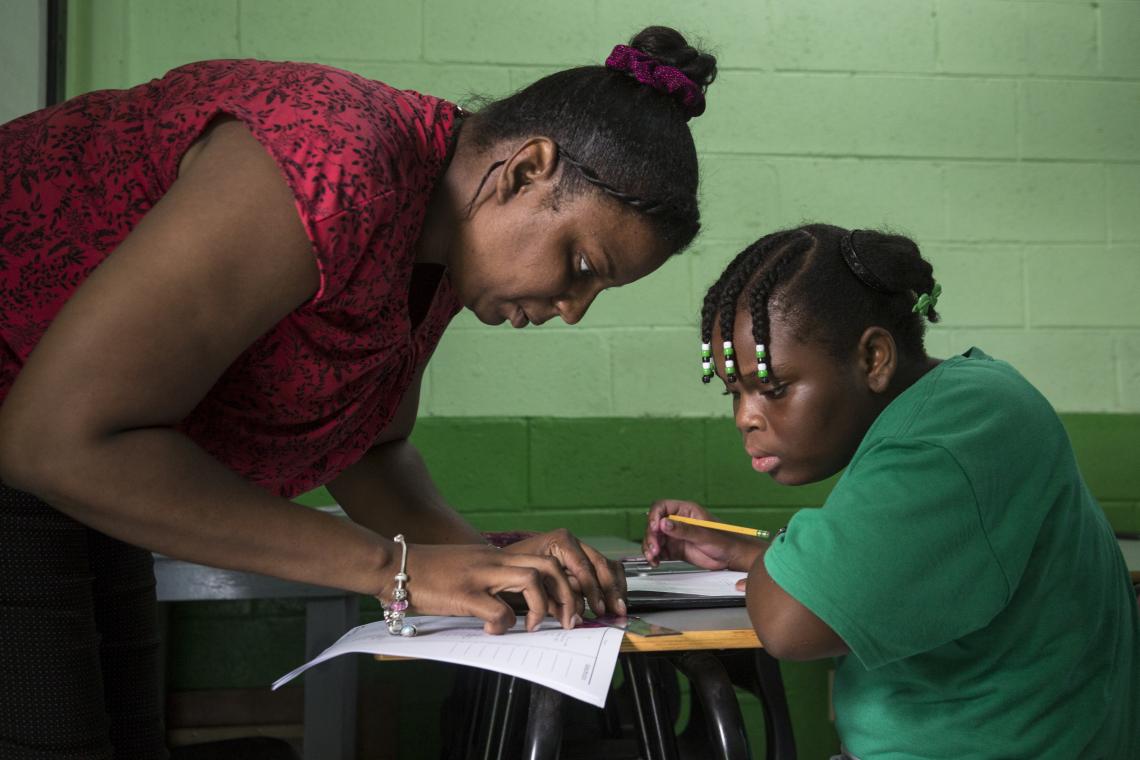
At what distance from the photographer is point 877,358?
122cm

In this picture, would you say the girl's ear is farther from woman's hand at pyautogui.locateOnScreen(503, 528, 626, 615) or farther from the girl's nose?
woman's hand at pyautogui.locateOnScreen(503, 528, 626, 615)

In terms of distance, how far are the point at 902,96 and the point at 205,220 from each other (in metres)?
2.56

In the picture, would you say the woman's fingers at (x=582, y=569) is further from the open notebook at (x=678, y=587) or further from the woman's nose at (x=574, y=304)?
the woman's nose at (x=574, y=304)

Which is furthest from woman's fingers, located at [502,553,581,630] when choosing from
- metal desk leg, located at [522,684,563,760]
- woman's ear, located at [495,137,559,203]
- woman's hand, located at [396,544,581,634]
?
woman's ear, located at [495,137,559,203]

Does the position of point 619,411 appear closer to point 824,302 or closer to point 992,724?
point 824,302

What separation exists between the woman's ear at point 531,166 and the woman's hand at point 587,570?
1.24ft

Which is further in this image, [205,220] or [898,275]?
[898,275]

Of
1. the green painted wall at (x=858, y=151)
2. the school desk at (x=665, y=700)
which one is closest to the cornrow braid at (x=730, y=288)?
the school desk at (x=665, y=700)

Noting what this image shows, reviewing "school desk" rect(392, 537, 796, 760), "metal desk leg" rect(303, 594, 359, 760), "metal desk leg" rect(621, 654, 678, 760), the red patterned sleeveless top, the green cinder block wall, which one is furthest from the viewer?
the green cinder block wall

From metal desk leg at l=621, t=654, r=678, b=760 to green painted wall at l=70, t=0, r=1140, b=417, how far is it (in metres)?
1.48

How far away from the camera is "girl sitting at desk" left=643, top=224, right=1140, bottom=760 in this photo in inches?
38.8

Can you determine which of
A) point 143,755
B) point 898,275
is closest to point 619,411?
point 898,275

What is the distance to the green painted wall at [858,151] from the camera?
286 cm

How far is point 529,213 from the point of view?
113cm
